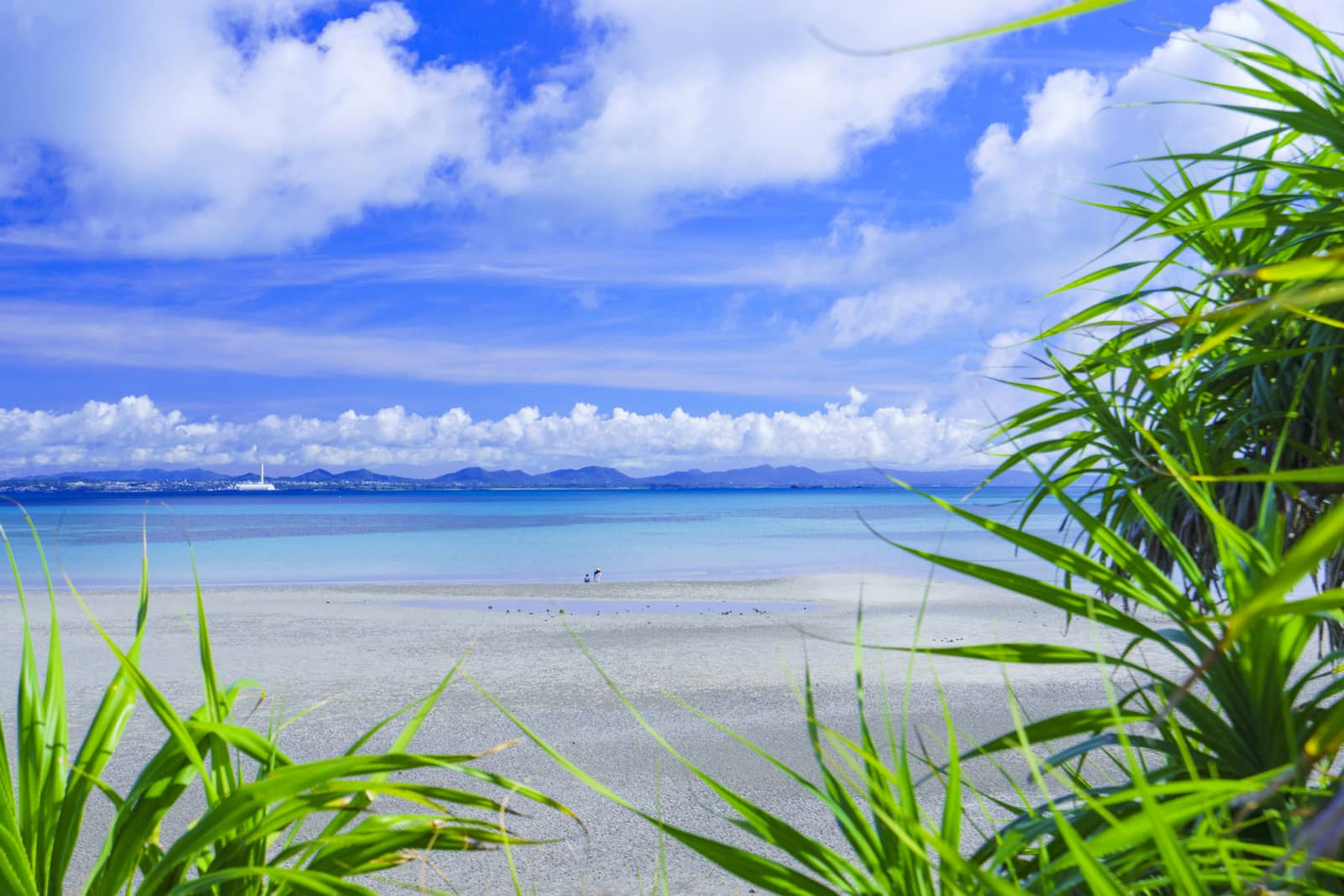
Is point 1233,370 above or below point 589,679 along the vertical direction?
above

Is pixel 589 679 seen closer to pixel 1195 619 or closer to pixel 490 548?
pixel 1195 619

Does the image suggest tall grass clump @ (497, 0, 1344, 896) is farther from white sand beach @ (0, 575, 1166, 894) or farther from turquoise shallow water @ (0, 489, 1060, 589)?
turquoise shallow water @ (0, 489, 1060, 589)

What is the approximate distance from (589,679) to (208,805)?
6750mm

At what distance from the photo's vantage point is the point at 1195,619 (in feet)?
2.65

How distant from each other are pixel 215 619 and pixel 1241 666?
12.6 metres

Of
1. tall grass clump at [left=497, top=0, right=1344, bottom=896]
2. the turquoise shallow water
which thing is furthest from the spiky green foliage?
the turquoise shallow water

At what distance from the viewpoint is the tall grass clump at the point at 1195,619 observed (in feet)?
2.29

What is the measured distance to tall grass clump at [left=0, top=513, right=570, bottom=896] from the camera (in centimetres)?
116

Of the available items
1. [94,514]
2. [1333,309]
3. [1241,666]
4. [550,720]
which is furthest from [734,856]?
[94,514]

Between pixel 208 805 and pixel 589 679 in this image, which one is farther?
pixel 589 679

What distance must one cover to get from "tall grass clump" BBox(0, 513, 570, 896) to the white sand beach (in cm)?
29

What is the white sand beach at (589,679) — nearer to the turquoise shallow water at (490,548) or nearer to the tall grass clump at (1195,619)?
the tall grass clump at (1195,619)

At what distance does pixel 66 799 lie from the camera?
1.33m

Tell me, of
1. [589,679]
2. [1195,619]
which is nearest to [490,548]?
[589,679]
